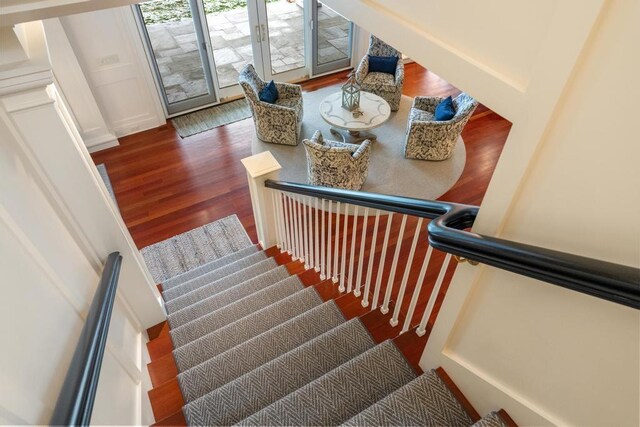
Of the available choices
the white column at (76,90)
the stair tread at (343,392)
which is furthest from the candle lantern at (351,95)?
the stair tread at (343,392)

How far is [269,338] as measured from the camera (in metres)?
2.14

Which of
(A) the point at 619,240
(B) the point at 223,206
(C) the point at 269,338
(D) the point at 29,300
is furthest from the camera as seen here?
(B) the point at 223,206

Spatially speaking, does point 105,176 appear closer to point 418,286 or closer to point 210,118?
point 210,118

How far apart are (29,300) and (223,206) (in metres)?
3.49

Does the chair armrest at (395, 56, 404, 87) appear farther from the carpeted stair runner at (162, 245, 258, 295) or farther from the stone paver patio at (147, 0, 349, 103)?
the carpeted stair runner at (162, 245, 258, 295)

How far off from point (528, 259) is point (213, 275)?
9.47ft

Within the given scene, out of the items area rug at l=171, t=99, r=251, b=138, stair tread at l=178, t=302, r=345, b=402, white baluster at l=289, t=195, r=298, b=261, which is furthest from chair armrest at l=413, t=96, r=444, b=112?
stair tread at l=178, t=302, r=345, b=402

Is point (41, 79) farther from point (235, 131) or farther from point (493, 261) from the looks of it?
point (235, 131)

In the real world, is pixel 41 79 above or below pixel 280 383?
above

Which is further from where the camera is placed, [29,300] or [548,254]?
[29,300]

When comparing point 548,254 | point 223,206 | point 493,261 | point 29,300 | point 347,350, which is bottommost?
point 223,206

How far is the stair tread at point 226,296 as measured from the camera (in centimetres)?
268

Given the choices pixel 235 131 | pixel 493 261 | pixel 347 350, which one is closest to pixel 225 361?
pixel 347 350

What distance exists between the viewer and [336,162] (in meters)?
4.32
